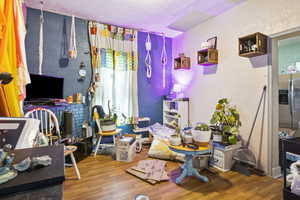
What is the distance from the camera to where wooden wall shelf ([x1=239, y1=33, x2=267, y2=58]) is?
218 cm

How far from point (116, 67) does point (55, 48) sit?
117 cm

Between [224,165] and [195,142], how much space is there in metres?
0.76

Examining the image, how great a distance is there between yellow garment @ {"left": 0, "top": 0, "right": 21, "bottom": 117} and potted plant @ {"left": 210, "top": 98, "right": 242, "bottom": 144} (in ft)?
8.17

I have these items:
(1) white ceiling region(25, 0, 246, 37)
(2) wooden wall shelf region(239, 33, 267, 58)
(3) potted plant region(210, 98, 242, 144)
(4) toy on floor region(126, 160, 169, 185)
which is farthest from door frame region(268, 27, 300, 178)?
(4) toy on floor region(126, 160, 169, 185)

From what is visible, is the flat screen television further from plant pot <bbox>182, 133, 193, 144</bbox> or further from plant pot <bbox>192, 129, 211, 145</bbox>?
plant pot <bbox>192, 129, 211, 145</bbox>

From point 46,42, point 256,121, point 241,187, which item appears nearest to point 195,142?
point 241,187

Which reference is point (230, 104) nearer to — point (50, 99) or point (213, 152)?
point (213, 152)

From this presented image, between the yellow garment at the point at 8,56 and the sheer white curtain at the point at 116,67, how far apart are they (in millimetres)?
2072

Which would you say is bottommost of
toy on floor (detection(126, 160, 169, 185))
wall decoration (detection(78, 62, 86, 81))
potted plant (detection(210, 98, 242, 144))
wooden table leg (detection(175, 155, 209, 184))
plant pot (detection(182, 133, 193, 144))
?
toy on floor (detection(126, 160, 169, 185))

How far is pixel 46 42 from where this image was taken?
9.63ft

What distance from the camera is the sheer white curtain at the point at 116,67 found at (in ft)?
10.9

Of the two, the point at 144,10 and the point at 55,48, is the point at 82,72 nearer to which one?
the point at 55,48

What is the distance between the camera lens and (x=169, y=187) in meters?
1.95

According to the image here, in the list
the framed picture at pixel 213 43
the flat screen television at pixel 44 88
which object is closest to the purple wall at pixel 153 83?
the framed picture at pixel 213 43
